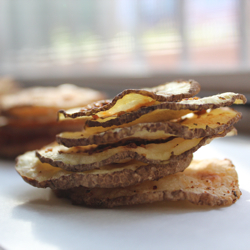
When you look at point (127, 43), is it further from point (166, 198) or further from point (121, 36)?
point (166, 198)

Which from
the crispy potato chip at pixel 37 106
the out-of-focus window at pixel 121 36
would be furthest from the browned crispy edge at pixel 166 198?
the out-of-focus window at pixel 121 36

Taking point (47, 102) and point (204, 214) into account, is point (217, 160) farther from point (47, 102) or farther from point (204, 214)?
point (47, 102)

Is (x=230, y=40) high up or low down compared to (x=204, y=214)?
up

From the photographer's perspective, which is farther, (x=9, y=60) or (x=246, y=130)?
(x=9, y=60)

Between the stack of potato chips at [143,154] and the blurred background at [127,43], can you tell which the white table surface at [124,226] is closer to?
the stack of potato chips at [143,154]

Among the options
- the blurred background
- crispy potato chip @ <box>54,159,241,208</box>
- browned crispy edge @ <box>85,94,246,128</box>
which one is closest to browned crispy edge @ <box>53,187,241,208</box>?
crispy potato chip @ <box>54,159,241,208</box>

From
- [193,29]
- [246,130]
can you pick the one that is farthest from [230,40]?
[246,130]

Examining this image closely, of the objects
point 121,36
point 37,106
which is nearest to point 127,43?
point 121,36

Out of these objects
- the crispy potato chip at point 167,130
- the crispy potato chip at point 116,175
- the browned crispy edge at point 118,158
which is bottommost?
the crispy potato chip at point 116,175
